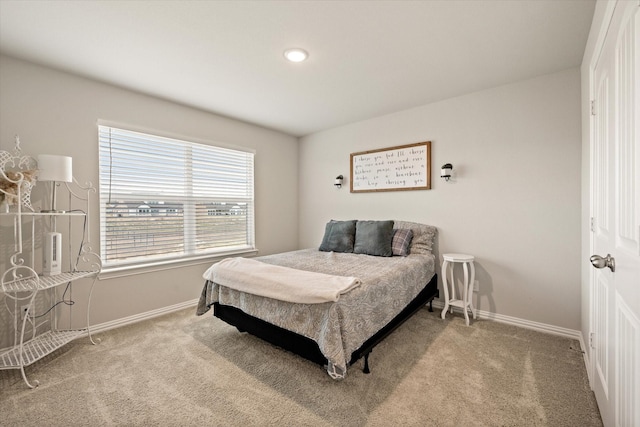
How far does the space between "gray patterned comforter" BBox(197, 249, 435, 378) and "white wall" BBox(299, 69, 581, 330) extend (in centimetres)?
64

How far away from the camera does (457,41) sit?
2.08 metres

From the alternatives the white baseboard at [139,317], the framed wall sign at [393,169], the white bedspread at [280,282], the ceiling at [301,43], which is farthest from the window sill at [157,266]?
the framed wall sign at [393,169]

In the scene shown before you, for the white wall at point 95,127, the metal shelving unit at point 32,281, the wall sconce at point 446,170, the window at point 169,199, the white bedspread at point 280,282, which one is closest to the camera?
the white bedspread at point 280,282

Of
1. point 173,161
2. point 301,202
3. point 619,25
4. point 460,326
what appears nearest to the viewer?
point 619,25

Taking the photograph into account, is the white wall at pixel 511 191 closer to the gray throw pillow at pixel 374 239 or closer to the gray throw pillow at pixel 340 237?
the gray throw pillow at pixel 374 239

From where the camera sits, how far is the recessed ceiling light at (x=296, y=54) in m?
2.19

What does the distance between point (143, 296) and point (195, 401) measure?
5.53 feet

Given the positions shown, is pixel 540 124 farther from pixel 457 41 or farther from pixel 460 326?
pixel 460 326

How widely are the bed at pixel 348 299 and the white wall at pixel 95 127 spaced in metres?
0.84

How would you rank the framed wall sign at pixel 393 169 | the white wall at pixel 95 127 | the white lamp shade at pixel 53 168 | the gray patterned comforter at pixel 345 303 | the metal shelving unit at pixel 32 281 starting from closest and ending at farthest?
the gray patterned comforter at pixel 345 303
the metal shelving unit at pixel 32 281
the white lamp shade at pixel 53 168
the white wall at pixel 95 127
the framed wall sign at pixel 393 169

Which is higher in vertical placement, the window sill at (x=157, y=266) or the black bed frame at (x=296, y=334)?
the window sill at (x=157, y=266)

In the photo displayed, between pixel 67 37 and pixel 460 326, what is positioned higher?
pixel 67 37

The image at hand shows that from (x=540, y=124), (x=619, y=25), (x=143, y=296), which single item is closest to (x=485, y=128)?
(x=540, y=124)

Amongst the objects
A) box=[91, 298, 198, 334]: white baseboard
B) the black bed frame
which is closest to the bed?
the black bed frame
